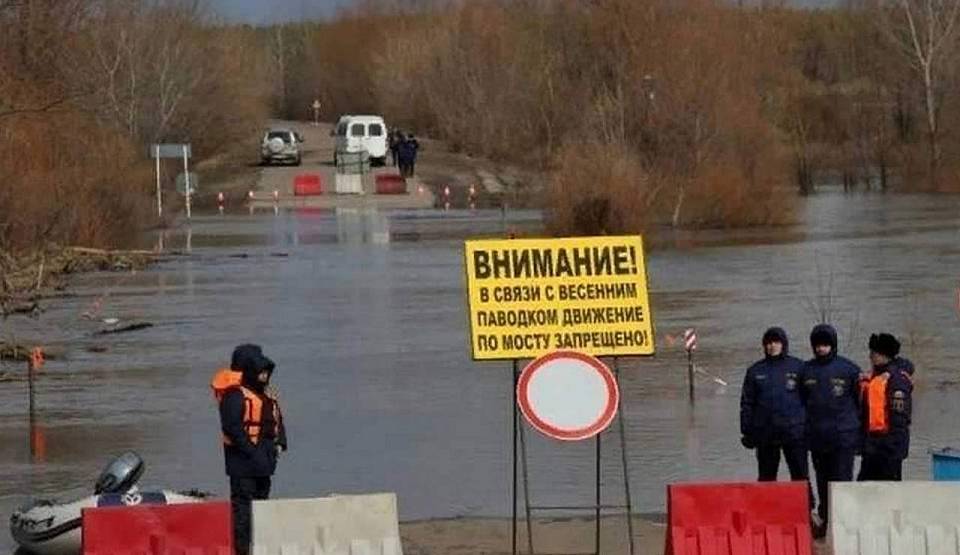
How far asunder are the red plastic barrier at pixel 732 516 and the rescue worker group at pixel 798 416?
146 centimetres

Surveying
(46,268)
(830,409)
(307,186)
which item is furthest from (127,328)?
(307,186)

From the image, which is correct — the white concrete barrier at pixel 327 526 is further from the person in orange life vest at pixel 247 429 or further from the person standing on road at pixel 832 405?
the person standing on road at pixel 832 405

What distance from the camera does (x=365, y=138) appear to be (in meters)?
78.8

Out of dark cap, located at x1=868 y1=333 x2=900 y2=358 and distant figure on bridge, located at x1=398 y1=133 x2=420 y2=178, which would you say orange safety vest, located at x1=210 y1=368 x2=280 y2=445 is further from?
distant figure on bridge, located at x1=398 y1=133 x2=420 y2=178

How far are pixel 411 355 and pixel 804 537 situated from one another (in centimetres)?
1665

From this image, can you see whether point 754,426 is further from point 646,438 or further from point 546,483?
point 646,438

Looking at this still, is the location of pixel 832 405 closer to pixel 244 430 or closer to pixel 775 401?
pixel 775 401

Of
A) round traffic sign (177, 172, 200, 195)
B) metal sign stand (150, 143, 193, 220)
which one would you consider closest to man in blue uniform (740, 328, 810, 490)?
metal sign stand (150, 143, 193, 220)

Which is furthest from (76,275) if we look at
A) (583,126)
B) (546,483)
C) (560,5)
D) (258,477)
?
(560,5)

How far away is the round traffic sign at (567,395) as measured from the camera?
42.2 feet

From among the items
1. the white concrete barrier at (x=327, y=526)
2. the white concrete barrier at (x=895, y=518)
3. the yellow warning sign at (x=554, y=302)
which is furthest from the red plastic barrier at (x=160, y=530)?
the white concrete barrier at (x=895, y=518)

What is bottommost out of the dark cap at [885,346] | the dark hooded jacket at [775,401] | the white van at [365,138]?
the dark hooded jacket at [775,401]

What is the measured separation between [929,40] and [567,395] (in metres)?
80.3

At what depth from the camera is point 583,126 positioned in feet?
216
